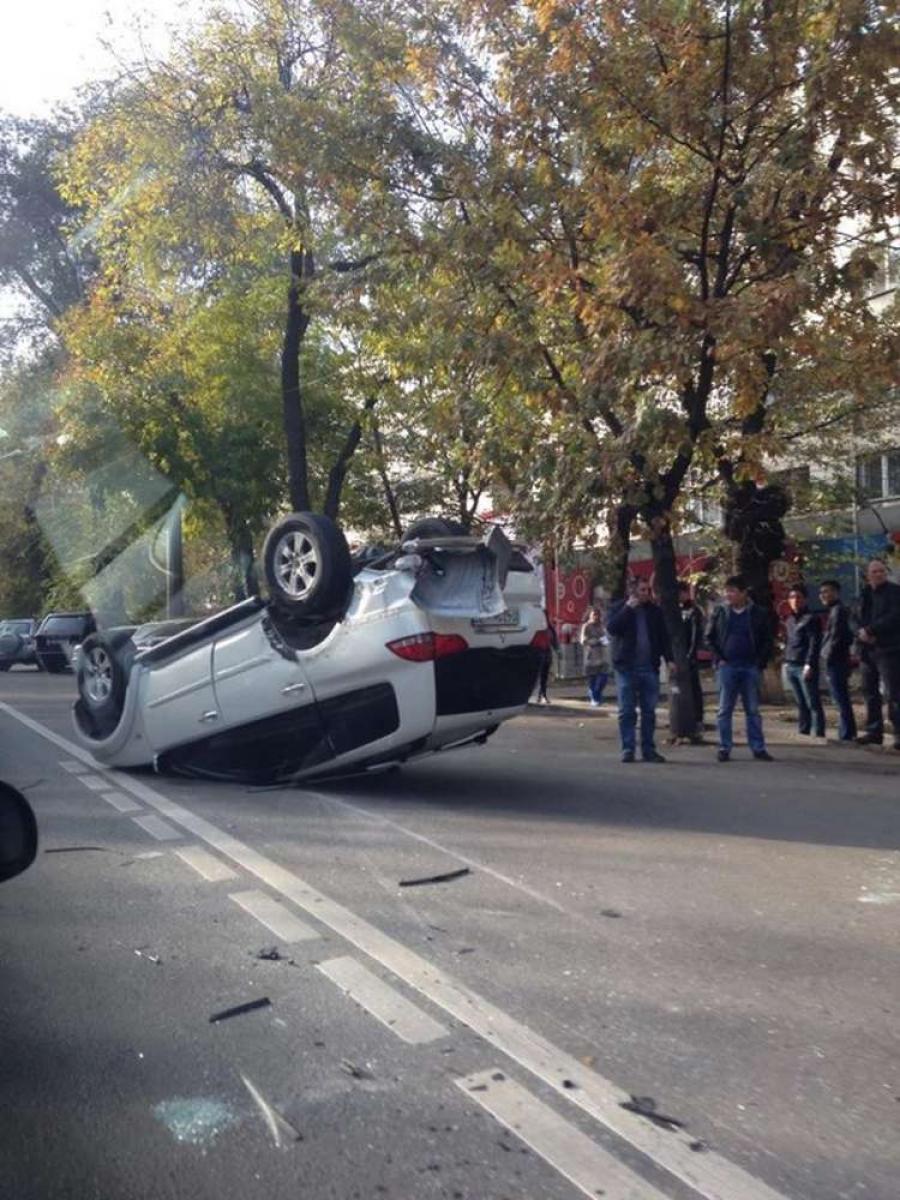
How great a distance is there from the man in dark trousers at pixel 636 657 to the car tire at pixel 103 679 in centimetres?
441

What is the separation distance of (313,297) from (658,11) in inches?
221

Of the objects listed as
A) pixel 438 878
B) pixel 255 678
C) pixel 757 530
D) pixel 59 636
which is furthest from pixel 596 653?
pixel 59 636

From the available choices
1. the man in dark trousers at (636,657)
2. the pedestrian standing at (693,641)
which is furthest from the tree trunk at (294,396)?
the man in dark trousers at (636,657)

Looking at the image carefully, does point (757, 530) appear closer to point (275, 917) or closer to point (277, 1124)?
point (275, 917)

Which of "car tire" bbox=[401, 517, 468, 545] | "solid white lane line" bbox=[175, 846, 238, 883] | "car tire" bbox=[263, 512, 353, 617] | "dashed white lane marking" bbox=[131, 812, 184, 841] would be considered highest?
"car tire" bbox=[401, 517, 468, 545]

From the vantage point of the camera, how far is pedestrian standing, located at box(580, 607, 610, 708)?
18.9 m

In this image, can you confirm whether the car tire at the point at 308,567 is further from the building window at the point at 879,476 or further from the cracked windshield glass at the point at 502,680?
the building window at the point at 879,476

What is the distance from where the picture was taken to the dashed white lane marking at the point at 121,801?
31.5 feet

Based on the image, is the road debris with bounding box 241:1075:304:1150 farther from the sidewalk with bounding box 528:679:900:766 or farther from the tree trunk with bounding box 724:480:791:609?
the tree trunk with bounding box 724:480:791:609

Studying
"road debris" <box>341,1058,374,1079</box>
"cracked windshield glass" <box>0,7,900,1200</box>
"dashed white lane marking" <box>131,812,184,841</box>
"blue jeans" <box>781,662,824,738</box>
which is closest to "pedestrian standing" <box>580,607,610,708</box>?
"cracked windshield glass" <box>0,7,900,1200</box>

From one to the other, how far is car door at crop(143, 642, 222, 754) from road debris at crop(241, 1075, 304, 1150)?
6.34m

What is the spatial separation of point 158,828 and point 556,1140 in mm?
5376

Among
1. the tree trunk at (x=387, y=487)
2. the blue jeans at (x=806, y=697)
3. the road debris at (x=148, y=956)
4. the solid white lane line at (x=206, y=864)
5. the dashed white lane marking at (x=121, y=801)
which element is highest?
the tree trunk at (x=387, y=487)

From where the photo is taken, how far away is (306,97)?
53.9 ft
